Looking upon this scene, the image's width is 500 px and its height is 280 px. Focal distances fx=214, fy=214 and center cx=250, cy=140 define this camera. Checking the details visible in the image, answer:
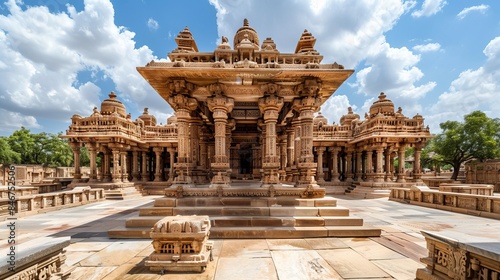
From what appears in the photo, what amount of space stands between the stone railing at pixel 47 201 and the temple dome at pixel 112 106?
27.6ft

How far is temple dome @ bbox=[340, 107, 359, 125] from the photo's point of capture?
83.7ft

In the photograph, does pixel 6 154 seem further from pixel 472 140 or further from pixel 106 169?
pixel 472 140

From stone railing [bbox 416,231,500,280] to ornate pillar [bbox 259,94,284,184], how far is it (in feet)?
15.8

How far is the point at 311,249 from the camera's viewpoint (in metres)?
5.39

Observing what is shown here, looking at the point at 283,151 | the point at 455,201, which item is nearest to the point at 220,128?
the point at 283,151

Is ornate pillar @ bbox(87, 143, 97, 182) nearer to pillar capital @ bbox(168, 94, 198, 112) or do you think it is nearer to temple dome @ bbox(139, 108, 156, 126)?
temple dome @ bbox(139, 108, 156, 126)

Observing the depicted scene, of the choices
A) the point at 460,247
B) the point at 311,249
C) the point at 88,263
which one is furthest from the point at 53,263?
the point at 460,247

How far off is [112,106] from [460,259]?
24.6m

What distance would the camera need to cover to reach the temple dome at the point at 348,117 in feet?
83.7

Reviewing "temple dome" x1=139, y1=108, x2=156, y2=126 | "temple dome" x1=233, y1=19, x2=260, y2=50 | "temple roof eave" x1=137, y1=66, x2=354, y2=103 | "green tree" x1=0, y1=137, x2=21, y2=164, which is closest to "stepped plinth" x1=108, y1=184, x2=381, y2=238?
"temple roof eave" x1=137, y1=66, x2=354, y2=103

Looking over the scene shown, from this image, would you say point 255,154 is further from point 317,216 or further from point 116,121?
point 116,121

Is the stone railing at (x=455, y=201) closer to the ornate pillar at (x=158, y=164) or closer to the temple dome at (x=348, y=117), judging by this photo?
the temple dome at (x=348, y=117)

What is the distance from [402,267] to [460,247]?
161 centimetres

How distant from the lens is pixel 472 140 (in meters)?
28.1
